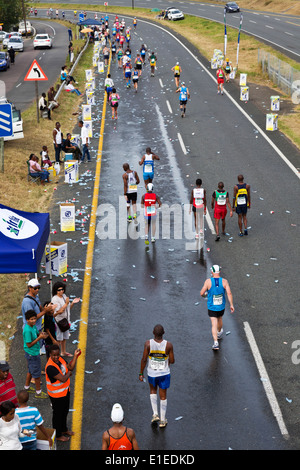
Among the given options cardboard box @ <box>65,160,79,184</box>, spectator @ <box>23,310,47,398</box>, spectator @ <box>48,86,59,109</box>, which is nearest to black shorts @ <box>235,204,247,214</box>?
cardboard box @ <box>65,160,79,184</box>

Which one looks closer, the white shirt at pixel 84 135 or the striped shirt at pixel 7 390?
the striped shirt at pixel 7 390

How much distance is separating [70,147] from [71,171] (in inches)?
110

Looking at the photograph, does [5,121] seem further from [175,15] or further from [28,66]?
[175,15]

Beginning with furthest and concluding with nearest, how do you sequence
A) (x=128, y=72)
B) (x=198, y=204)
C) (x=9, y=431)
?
(x=128, y=72)
(x=198, y=204)
(x=9, y=431)

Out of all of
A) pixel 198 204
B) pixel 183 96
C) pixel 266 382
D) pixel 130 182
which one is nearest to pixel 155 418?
pixel 266 382

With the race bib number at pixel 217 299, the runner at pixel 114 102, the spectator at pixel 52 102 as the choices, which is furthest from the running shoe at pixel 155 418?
the spectator at pixel 52 102

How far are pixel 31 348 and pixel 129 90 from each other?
32.1m

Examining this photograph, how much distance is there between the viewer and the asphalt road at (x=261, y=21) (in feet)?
188

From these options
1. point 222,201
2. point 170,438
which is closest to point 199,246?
point 222,201

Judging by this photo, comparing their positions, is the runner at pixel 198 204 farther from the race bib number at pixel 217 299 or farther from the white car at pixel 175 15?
the white car at pixel 175 15

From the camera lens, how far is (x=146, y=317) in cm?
1466

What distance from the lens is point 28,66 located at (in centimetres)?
5403

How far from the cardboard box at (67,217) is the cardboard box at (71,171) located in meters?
4.80

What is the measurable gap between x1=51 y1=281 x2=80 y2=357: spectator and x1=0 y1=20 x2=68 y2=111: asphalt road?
2513 centimetres
